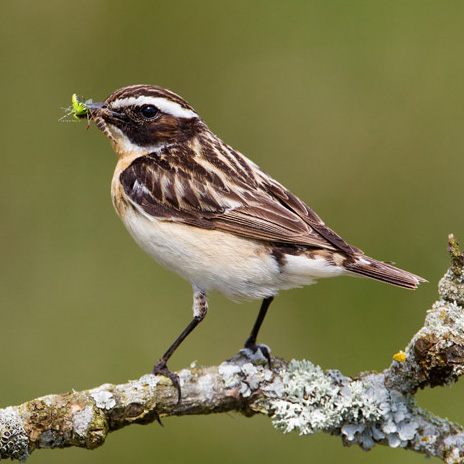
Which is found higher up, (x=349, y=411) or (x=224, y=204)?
(x=224, y=204)

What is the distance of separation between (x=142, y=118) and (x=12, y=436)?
2.50 metres

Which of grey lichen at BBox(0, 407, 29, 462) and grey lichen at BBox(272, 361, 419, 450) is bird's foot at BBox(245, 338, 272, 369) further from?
grey lichen at BBox(0, 407, 29, 462)

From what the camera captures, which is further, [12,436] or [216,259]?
[216,259]

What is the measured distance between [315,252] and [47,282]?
12.7 feet

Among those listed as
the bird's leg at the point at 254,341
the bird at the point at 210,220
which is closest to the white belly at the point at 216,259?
the bird at the point at 210,220

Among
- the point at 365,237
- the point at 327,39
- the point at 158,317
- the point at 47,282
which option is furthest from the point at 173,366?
the point at 327,39

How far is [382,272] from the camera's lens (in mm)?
5363

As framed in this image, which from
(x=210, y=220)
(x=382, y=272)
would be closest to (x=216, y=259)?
(x=210, y=220)

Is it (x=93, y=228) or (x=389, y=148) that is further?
(x=389, y=148)

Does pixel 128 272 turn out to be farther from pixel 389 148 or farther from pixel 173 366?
pixel 389 148

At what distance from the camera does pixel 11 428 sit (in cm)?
439

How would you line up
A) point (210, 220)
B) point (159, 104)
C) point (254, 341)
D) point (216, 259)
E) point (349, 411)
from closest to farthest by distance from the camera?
point (349, 411) < point (216, 259) < point (210, 220) < point (254, 341) < point (159, 104)

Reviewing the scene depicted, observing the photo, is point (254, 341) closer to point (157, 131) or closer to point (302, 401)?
point (302, 401)

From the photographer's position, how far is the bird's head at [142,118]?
5.97m
